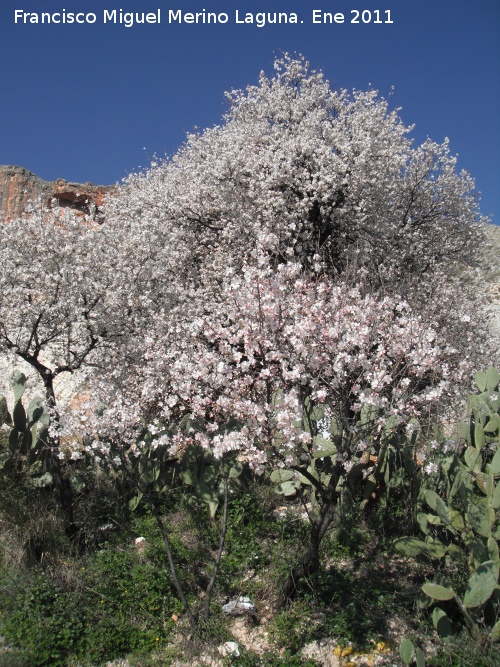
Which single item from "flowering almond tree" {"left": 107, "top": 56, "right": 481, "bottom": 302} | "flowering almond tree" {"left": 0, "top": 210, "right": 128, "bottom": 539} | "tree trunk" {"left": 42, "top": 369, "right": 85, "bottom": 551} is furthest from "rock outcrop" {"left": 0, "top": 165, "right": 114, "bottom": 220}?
"tree trunk" {"left": 42, "top": 369, "right": 85, "bottom": 551}

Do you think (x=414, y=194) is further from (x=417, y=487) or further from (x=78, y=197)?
(x=78, y=197)

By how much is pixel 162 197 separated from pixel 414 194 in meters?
6.10

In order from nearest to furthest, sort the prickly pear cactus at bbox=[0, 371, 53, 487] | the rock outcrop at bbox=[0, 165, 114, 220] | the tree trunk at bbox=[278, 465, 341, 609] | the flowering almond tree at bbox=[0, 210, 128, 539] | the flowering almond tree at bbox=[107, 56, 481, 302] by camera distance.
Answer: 1. the tree trunk at bbox=[278, 465, 341, 609]
2. the prickly pear cactus at bbox=[0, 371, 53, 487]
3. the flowering almond tree at bbox=[0, 210, 128, 539]
4. the flowering almond tree at bbox=[107, 56, 481, 302]
5. the rock outcrop at bbox=[0, 165, 114, 220]

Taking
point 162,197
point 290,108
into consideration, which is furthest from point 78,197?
point 290,108

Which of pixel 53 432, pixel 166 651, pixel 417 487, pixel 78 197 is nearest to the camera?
pixel 166 651

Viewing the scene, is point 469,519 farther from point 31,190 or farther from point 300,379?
point 31,190

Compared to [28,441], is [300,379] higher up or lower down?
higher up

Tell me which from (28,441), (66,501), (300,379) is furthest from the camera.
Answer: (28,441)

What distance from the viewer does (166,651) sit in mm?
4168

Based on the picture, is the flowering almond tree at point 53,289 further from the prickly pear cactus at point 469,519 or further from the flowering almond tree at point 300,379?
the prickly pear cactus at point 469,519

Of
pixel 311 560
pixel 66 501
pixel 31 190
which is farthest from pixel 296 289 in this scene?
pixel 31 190

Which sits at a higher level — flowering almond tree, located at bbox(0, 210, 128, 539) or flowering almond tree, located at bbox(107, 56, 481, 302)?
flowering almond tree, located at bbox(107, 56, 481, 302)

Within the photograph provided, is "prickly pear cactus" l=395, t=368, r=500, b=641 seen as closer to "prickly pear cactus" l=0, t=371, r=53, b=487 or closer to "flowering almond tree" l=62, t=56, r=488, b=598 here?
"flowering almond tree" l=62, t=56, r=488, b=598

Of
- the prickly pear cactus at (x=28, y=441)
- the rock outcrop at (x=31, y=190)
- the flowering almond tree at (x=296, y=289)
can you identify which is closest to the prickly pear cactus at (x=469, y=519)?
the flowering almond tree at (x=296, y=289)
